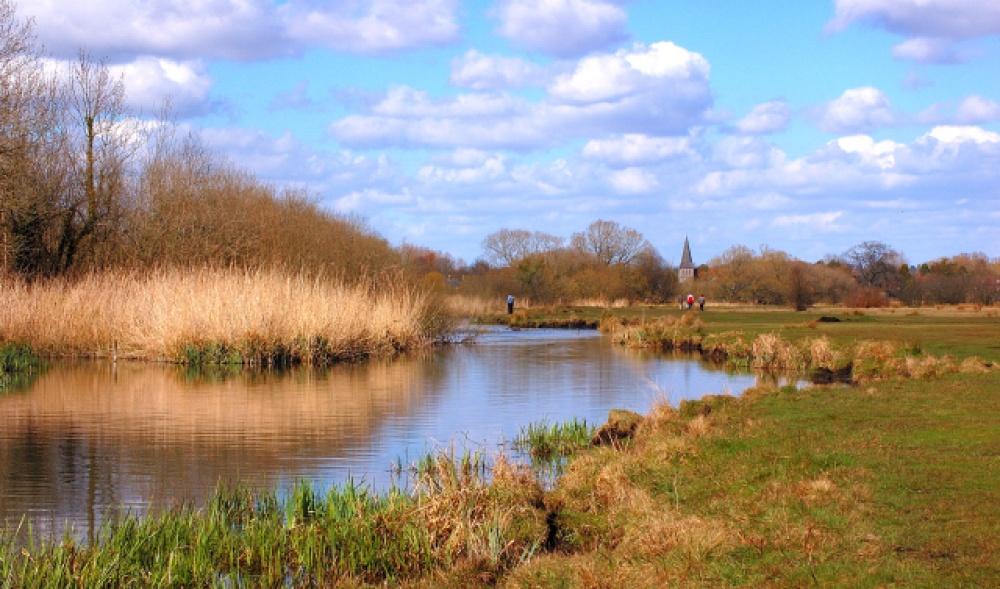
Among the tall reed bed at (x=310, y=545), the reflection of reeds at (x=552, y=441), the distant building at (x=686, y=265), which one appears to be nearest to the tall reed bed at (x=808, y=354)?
the reflection of reeds at (x=552, y=441)

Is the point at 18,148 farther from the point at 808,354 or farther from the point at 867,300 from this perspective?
the point at 867,300

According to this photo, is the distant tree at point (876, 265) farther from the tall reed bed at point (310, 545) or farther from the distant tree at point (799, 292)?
the tall reed bed at point (310, 545)

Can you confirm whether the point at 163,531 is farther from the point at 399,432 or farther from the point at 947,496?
the point at 399,432

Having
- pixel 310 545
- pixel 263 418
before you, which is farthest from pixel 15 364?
pixel 310 545

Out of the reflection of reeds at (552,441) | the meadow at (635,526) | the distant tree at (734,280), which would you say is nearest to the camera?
the meadow at (635,526)

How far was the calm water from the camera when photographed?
12.0 metres

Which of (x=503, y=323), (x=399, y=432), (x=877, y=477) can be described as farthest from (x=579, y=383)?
(x=503, y=323)

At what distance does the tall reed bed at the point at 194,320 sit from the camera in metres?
27.6

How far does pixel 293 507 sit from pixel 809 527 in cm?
463

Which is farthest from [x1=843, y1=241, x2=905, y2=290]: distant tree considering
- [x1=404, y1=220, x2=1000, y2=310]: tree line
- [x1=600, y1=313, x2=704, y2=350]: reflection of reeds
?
[x1=600, y1=313, x2=704, y2=350]: reflection of reeds

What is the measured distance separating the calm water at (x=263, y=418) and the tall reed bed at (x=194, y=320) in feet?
4.22

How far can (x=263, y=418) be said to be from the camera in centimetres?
1769

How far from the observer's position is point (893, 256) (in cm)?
10812

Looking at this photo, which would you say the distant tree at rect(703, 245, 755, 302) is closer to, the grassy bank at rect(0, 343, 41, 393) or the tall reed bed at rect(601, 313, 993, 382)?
the tall reed bed at rect(601, 313, 993, 382)
